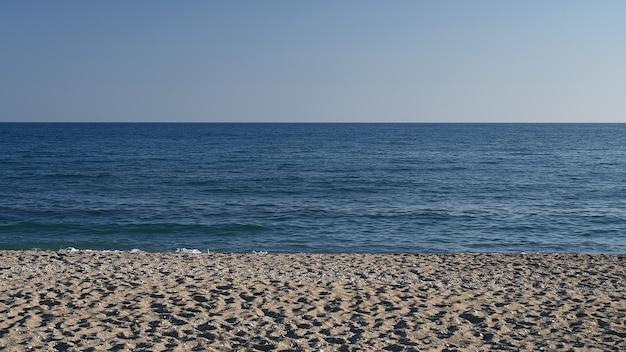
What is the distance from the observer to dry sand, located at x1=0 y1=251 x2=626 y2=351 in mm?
8719

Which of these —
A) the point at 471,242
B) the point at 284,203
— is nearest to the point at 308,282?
the point at 471,242

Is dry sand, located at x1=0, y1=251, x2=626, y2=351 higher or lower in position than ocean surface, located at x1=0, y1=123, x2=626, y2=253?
higher

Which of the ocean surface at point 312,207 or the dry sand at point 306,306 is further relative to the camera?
the ocean surface at point 312,207

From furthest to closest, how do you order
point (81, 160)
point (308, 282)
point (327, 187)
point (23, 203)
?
1. point (81, 160)
2. point (327, 187)
3. point (23, 203)
4. point (308, 282)

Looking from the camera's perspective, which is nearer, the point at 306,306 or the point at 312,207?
the point at 306,306

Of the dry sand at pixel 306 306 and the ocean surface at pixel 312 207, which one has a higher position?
the dry sand at pixel 306 306

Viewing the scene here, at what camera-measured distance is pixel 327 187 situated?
34.8 m

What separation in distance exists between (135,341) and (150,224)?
15.2m

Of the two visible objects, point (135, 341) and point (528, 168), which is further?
point (528, 168)

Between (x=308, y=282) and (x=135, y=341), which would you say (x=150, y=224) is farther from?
(x=135, y=341)

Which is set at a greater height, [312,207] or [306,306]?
[306,306]

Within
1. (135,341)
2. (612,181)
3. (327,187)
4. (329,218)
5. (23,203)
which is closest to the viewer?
(135,341)

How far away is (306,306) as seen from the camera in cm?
1043

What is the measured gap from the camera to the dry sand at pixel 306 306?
28.6 feet
